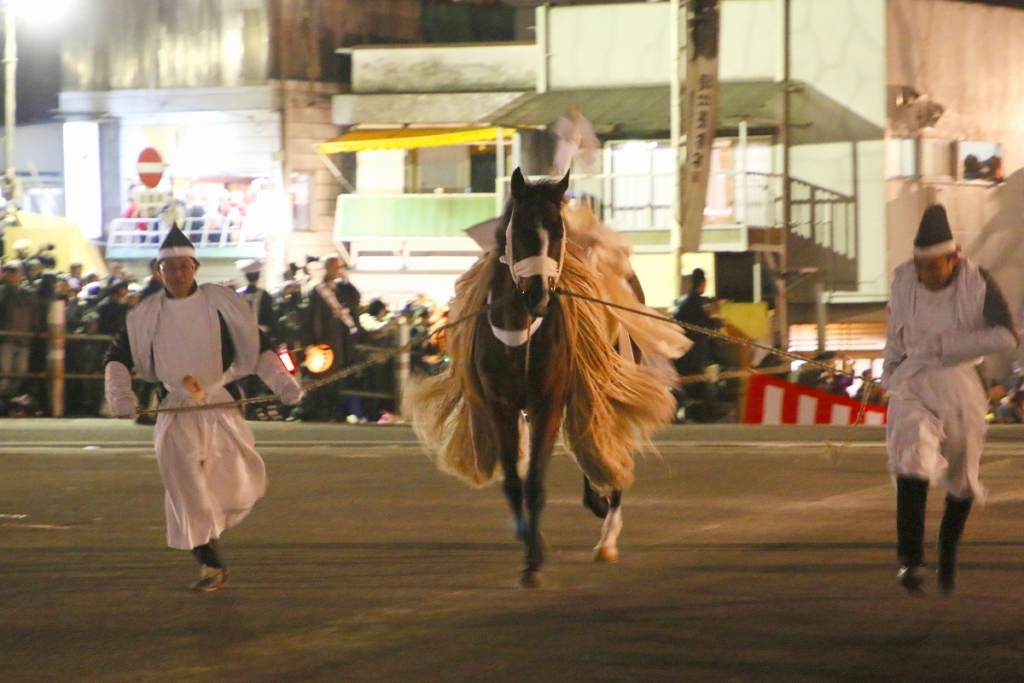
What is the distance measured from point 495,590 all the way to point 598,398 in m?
1.45

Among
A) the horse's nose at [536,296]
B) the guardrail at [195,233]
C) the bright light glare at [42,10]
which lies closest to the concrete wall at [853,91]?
the guardrail at [195,233]

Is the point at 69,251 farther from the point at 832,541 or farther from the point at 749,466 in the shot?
the point at 832,541

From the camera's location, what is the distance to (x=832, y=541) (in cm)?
934

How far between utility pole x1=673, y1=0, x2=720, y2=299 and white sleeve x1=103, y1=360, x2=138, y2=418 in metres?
12.5

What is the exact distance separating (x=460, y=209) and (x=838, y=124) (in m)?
8.45

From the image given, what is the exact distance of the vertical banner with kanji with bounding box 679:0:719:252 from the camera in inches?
779

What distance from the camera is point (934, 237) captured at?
750cm

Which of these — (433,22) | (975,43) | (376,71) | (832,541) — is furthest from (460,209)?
(832,541)

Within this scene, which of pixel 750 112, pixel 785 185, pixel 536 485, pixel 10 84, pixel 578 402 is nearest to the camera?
pixel 536 485

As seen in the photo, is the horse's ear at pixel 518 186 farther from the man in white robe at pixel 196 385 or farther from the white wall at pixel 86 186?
the white wall at pixel 86 186

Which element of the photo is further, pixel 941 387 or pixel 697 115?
pixel 697 115

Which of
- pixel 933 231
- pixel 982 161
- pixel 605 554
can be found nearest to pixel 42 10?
pixel 982 161

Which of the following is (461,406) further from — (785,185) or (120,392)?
(785,185)

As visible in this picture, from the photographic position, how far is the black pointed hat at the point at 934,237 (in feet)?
24.5
